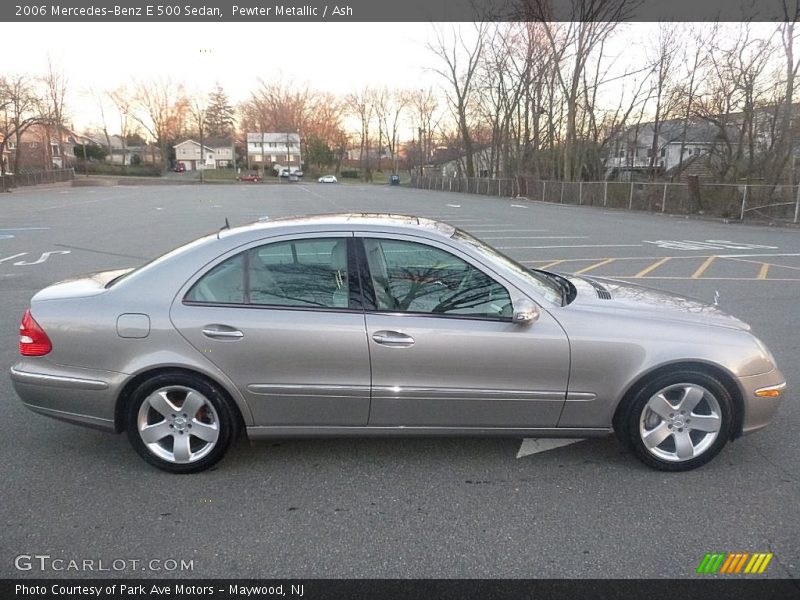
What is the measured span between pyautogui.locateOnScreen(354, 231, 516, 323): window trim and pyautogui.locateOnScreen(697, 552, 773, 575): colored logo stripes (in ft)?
4.79

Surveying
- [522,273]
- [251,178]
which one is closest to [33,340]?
[522,273]

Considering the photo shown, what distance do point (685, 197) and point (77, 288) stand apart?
25471mm

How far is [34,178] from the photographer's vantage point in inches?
2179

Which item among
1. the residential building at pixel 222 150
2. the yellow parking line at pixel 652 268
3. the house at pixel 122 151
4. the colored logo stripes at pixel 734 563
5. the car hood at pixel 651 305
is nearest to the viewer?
the colored logo stripes at pixel 734 563

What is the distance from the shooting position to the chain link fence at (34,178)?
48375mm

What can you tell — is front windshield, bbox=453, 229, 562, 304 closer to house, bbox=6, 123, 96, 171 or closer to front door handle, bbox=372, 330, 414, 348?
Answer: front door handle, bbox=372, 330, 414, 348

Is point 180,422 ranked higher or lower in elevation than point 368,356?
lower

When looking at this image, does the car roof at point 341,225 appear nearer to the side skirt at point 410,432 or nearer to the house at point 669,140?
the side skirt at point 410,432

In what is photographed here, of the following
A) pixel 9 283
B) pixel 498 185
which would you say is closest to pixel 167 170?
pixel 498 185

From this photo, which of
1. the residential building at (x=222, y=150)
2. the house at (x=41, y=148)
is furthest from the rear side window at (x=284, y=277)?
the residential building at (x=222, y=150)

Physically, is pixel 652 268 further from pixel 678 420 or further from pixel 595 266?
pixel 678 420

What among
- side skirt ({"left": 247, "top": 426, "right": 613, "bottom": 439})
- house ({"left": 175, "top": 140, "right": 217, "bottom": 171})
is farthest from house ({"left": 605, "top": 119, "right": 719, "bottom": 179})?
house ({"left": 175, "top": 140, "right": 217, "bottom": 171})

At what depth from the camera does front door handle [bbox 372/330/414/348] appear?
3041 millimetres

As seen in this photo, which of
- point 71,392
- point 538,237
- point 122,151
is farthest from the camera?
point 122,151
